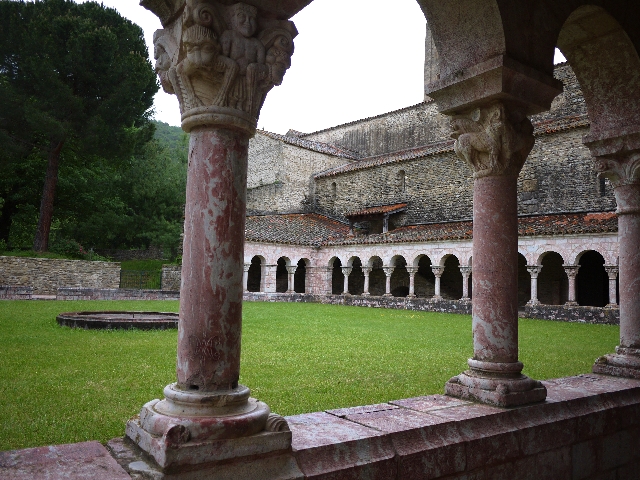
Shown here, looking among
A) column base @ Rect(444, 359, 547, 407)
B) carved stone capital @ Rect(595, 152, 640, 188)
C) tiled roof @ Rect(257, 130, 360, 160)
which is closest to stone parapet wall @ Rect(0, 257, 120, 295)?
tiled roof @ Rect(257, 130, 360, 160)

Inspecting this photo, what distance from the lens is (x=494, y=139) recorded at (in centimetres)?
329

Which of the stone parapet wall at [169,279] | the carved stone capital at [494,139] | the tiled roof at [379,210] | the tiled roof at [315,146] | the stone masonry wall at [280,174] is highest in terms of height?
the tiled roof at [315,146]

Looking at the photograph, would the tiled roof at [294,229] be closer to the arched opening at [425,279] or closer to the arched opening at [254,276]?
the arched opening at [254,276]

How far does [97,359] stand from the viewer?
618cm

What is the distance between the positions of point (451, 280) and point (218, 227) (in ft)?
67.8

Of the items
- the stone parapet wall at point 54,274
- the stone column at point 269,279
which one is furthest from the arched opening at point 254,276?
the stone parapet wall at point 54,274

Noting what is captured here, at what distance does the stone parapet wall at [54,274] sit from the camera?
60.7 feet

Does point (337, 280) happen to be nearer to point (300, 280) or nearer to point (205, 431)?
point (300, 280)

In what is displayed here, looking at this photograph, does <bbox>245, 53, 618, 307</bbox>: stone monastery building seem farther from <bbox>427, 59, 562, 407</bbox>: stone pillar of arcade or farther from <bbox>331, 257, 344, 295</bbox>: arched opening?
<bbox>427, 59, 562, 407</bbox>: stone pillar of arcade

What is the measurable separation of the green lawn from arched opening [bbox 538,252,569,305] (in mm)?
7959

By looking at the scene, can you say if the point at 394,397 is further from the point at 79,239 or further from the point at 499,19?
the point at 79,239

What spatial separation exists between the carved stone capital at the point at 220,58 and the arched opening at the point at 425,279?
20143 millimetres

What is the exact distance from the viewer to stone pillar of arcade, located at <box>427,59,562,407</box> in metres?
3.18

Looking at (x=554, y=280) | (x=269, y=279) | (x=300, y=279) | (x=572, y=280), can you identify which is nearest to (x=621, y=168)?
(x=572, y=280)
